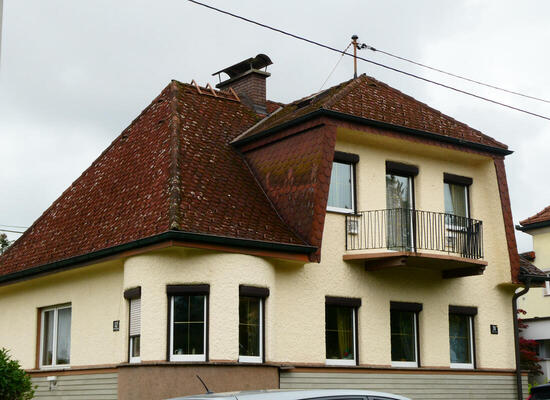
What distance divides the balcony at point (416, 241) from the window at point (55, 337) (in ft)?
21.2

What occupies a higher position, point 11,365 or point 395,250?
point 395,250

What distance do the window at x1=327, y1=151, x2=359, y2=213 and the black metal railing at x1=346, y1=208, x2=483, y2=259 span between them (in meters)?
0.32

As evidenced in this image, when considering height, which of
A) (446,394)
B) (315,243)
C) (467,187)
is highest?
(467,187)

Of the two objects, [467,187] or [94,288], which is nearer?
[94,288]

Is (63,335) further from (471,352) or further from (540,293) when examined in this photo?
(540,293)

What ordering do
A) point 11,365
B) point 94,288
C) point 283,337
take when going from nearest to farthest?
point 11,365 → point 283,337 → point 94,288

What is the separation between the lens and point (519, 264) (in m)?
22.7

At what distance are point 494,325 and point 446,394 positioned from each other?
2.40 m

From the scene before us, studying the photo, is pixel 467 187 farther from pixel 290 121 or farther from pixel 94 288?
pixel 94 288

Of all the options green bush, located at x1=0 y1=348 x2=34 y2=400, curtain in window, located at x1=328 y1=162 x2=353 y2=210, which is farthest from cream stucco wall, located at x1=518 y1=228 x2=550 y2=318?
green bush, located at x1=0 y1=348 x2=34 y2=400

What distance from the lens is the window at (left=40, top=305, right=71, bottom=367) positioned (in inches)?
811

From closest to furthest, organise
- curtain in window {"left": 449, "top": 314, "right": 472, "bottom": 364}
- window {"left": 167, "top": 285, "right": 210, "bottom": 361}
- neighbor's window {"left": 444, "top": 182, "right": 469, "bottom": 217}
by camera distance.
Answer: window {"left": 167, "top": 285, "right": 210, "bottom": 361} → curtain in window {"left": 449, "top": 314, "right": 472, "bottom": 364} → neighbor's window {"left": 444, "top": 182, "right": 469, "bottom": 217}

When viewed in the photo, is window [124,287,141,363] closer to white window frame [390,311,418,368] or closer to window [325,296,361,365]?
window [325,296,361,365]

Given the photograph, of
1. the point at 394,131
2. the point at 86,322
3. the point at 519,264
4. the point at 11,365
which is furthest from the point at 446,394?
the point at 11,365
